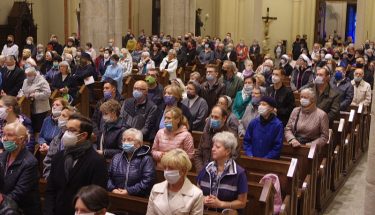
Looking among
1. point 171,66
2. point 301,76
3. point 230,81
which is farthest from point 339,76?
point 171,66

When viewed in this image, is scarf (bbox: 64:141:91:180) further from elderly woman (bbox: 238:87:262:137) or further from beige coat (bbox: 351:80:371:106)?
beige coat (bbox: 351:80:371:106)

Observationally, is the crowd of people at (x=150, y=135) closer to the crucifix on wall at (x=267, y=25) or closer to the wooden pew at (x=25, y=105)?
the wooden pew at (x=25, y=105)

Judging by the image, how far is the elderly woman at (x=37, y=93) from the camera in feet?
29.6

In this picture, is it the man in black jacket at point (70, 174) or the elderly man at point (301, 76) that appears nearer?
the man in black jacket at point (70, 174)

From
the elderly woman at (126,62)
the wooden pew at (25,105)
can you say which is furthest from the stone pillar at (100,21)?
the wooden pew at (25,105)

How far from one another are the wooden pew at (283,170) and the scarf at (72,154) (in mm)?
2093

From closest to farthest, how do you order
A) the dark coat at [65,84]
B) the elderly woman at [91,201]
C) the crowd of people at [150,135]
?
the elderly woman at [91,201], the crowd of people at [150,135], the dark coat at [65,84]

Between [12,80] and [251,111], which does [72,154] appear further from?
[12,80]

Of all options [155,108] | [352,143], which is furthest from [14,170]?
[352,143]

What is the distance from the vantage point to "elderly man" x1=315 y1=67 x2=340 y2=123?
8.23 meters

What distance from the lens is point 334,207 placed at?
746cm

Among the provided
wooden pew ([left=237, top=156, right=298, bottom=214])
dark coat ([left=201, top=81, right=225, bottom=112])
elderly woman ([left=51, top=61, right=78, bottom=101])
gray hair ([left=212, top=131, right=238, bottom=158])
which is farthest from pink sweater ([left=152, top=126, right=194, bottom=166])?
elderly woman ([left=51, top=61, right=78, bottom=101])

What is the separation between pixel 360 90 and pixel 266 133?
4.39 m

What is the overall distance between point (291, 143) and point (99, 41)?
9.93 metres
